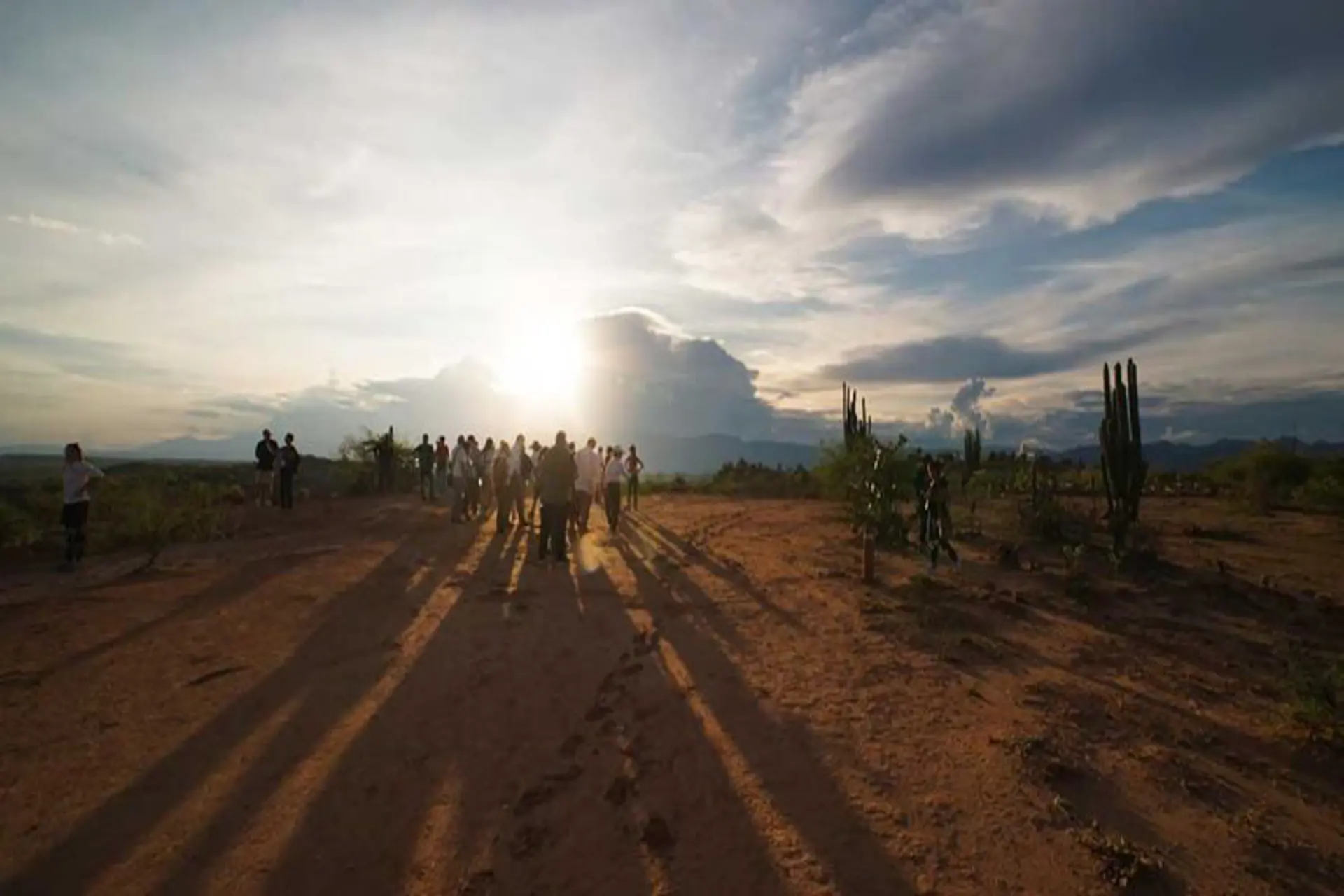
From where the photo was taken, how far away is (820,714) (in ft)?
22.1

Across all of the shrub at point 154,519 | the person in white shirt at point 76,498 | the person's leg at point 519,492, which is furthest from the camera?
the person's leg at point 519,492

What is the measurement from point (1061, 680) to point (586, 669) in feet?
14.9

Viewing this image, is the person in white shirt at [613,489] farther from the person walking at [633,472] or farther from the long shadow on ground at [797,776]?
the long shadow on ground at [797,776]

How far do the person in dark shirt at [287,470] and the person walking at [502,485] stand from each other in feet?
20.7

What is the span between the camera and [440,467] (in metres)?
Answer: 24.4

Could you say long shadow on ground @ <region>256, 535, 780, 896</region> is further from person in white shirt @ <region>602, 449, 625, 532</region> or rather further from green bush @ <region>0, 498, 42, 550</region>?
green bush @ <region>0, 498, 42, 550</region>

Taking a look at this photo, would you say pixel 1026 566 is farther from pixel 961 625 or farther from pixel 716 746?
pixel 716 746

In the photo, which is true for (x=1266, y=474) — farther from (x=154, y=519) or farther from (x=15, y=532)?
(x=15, y=532)

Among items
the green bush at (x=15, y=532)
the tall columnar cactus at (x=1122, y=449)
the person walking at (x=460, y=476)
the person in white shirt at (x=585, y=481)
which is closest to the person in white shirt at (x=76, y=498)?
the green bush at (x=15, y=532)

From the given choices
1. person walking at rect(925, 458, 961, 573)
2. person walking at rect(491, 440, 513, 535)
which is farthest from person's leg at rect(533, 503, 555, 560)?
person walking at rect(925, 458, 961, 573)

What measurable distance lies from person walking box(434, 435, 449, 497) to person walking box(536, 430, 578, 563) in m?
10.8

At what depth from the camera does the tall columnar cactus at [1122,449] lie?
1614 cm

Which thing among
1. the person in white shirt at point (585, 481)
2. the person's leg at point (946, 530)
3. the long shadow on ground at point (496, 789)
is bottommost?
the long shadow on ground at point (496, 789)

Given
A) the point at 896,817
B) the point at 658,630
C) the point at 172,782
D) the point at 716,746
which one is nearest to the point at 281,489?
the point at 658,630
